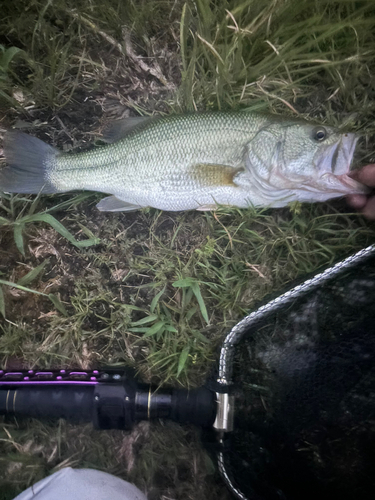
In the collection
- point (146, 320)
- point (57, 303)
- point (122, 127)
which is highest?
point (122, 127)

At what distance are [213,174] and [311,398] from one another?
1.60m

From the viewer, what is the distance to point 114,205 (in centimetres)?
246

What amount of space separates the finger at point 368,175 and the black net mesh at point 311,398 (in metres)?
0.54

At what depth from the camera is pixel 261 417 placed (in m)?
2.17

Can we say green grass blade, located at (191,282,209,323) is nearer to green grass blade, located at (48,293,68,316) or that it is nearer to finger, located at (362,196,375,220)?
green grass blade, located at (48,293,68,316)

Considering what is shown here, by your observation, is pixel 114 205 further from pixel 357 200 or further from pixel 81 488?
pixel 81 488

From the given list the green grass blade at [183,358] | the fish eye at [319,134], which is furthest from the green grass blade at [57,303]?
the fish eye at [319,134]

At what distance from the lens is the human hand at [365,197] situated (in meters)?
2.22

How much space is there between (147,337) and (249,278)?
905 mm

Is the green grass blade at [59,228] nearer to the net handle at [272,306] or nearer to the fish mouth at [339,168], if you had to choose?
the net handle at [272,306]

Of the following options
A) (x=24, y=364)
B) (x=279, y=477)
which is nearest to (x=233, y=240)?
(x=279, y=477)

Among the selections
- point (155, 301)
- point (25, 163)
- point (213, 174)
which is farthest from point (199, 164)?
point (25, 163)

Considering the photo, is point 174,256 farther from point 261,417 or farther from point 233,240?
point 261,417

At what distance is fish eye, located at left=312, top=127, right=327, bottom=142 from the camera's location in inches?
82.0
